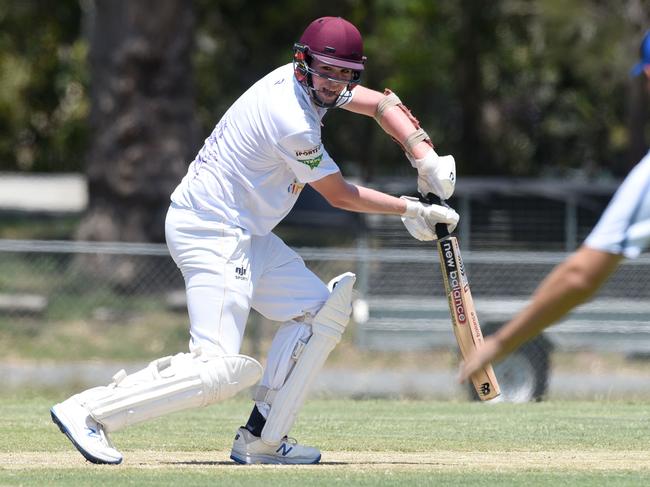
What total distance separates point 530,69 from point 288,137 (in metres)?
30.0

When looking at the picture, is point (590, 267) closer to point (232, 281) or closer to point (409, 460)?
point (232, 281)

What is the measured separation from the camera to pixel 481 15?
29344 mm

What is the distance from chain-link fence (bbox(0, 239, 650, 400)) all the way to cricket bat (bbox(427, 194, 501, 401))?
234 inches

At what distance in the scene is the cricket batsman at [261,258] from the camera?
265 inches

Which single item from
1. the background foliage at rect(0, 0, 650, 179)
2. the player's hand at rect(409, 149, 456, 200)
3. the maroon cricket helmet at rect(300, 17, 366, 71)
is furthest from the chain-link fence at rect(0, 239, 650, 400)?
the background foliage at rect(0, 0, 650, 179)

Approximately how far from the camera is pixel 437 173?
720cm

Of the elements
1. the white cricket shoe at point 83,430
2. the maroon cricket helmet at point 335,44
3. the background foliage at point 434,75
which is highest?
the maroon cricket helmet at point 335,44

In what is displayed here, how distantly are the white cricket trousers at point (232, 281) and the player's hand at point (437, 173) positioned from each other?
77cm

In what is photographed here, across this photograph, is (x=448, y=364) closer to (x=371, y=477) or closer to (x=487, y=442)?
(x=487, y=442)

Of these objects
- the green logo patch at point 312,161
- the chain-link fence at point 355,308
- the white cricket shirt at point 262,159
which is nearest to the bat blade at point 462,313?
the white cricket shirt at point 262,159

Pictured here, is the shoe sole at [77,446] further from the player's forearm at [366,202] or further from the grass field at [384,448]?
the player's forearm at [366,202]

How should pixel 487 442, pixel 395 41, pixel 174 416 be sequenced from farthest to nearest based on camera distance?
pixel 395 41 < pixel 174 416 < pixel 487 442

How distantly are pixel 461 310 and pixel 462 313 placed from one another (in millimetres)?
17

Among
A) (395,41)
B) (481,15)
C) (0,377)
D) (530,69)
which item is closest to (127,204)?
(0,377)
